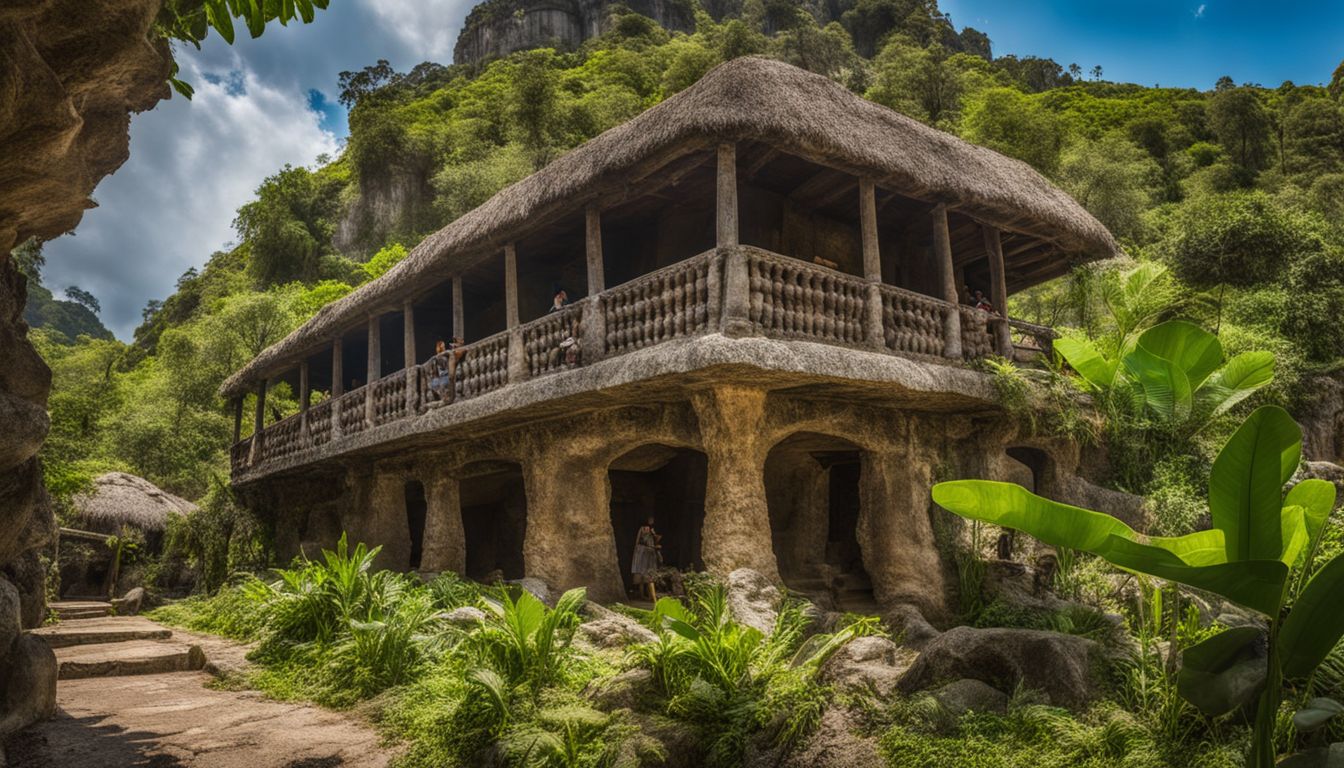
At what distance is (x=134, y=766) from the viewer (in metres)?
5.16

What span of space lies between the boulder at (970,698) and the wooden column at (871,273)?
4043mm

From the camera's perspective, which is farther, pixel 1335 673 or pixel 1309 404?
pixel 1309 404

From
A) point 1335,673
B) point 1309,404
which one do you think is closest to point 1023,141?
point 1309,404

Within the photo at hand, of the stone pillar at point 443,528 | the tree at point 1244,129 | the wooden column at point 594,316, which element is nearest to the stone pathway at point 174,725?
the stone pillar at point 443,528

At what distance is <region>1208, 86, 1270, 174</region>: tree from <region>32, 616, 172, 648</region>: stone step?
117ft

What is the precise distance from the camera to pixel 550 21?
6125 centimetres

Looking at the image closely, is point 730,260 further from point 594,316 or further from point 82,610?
point 82,610

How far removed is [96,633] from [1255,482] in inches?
497

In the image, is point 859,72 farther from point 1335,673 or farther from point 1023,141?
point 1335,673

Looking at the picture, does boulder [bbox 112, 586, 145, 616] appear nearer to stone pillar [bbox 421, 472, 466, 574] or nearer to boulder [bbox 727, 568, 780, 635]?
stone pillar [bbox 421, 472, 466, 574]

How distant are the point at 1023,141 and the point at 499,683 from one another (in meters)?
28.3

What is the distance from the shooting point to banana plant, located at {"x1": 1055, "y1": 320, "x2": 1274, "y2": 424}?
9.52 meters

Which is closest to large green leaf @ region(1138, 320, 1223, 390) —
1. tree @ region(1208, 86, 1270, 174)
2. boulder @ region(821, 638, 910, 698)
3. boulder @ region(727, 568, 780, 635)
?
boulder @ region(727, 568, 780, 635)

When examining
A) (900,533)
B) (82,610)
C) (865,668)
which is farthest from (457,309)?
(82,610)
